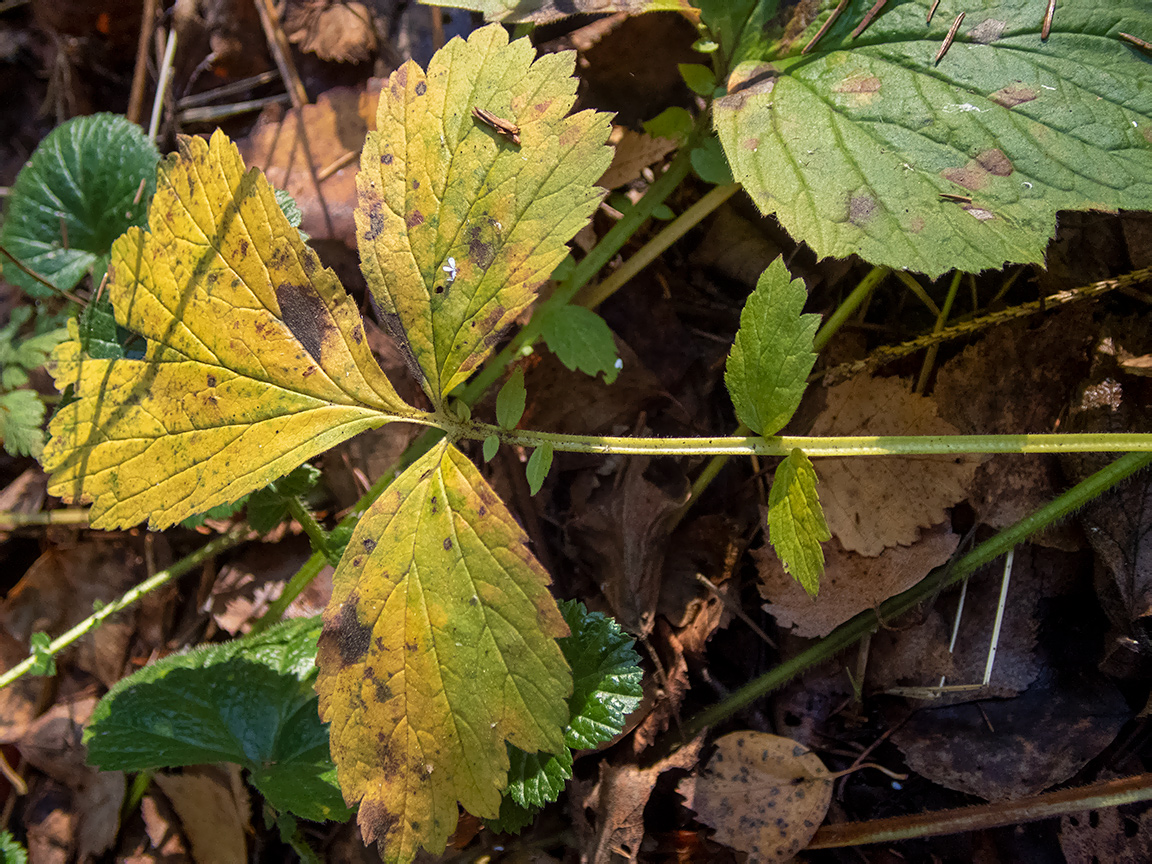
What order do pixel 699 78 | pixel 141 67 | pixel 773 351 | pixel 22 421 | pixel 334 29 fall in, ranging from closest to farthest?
pixel 773 351 < pixel 699 78 < pixel 22 421 < pixel 334 29 < pixel 141 67

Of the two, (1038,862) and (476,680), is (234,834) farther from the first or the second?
(1038,862)

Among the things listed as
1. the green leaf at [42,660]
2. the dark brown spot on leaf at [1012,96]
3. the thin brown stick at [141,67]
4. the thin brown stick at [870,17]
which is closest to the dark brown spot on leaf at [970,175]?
the dark brown spot on leaf at [1012,96]

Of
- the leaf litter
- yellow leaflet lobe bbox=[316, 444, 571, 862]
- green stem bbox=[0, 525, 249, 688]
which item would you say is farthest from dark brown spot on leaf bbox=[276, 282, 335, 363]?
green stem bbox=[0, 525, 249, 688]

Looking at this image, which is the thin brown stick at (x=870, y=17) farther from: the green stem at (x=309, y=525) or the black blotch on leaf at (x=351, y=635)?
the green stem at (x=309, y=525)

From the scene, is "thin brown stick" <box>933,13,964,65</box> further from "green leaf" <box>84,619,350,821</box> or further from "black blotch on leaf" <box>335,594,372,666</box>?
"green leaf" <box>84,619,350,821</box>

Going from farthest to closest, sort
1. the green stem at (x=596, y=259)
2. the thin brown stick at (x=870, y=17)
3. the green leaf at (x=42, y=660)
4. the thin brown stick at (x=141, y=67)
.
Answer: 1. the thin brown stick at (x=141, y=67)
2. the green leaf at (x=42, y=660)
3. the green stem at (x=596, y=259)
4. the thin brown stick at (x=870, y=17)

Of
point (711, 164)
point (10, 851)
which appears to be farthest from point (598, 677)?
point (10, 851)

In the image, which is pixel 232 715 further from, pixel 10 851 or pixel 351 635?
pixel 10 851
